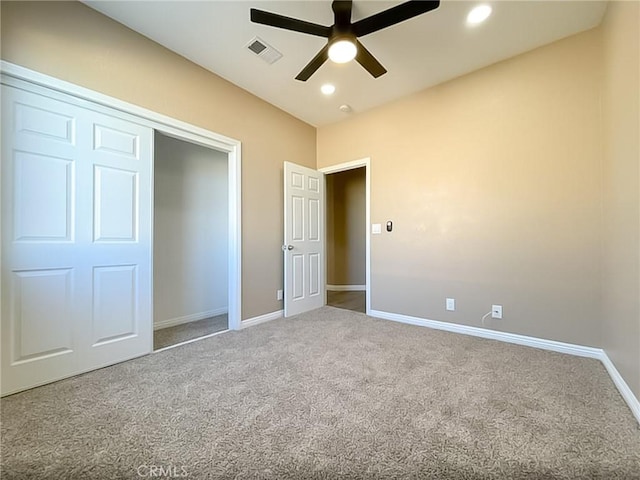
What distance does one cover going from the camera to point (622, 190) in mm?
1708

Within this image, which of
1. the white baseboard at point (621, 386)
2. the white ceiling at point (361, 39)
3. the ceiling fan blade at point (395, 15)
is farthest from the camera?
the white ceiling at point (361, 39)

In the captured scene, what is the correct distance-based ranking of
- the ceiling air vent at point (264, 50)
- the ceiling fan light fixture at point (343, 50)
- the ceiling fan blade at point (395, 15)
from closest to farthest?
1. the ceiling fan blade at point (395, 15)
2. the ceiling fan light fixture at point (343, 50)
3. the ceiling air vent at point (264, 50)

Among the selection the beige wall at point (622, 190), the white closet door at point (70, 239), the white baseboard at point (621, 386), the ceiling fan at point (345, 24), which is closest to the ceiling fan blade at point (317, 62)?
the ceiling fan at point (345, 24)

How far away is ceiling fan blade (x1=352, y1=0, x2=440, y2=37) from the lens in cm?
154

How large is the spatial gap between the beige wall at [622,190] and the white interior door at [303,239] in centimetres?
287

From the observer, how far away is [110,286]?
206 cm

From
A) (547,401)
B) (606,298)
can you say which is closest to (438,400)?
(547,401)

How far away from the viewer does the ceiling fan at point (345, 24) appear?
1617 millimetres

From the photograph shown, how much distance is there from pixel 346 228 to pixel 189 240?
3296mm

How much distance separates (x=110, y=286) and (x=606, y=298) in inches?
151

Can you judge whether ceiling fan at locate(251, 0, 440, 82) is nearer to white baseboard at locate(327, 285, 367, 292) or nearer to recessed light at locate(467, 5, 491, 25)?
recessed light at locate(467, 5, 491, 25)

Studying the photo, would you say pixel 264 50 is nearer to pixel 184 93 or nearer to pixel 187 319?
pixel 184 93

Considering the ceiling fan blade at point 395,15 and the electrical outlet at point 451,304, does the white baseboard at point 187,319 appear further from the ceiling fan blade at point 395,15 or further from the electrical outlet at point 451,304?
the ceiling fan blade at point 395,15

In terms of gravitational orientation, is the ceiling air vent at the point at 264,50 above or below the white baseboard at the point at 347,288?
above
